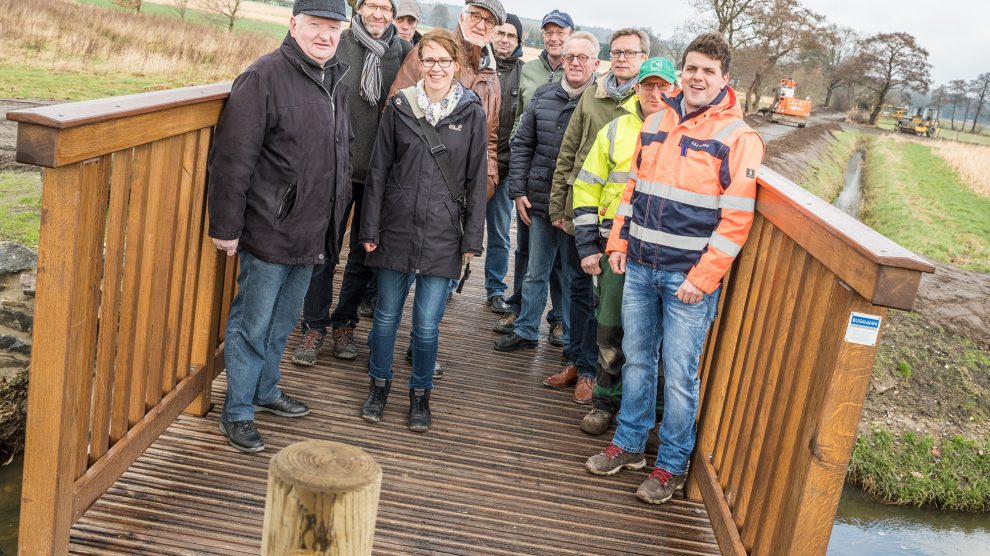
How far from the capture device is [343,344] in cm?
538

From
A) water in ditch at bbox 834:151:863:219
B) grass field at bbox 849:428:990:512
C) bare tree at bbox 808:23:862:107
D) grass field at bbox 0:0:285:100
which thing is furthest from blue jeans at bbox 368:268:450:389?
bare tree at bbox 808:23:862:107

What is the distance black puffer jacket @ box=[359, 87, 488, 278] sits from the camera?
14.1 ft

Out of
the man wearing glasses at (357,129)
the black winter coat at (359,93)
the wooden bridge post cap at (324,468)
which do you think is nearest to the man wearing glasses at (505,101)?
the man wearing glasses at (357,129)

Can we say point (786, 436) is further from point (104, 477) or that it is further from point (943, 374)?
point (943, 374)

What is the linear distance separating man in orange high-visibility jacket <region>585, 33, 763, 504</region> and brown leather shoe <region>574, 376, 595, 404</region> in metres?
0.87

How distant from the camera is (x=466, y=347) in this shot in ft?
19.6

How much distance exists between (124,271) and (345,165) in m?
1.20

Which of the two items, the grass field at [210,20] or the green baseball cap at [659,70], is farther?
the grass field at [210,20]

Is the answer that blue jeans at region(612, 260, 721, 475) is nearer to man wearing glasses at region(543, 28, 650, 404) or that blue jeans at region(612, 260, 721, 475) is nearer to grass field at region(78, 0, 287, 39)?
man wearing glasses at region(543, 28, 650, 404)

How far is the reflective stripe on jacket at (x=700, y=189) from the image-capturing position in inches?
144

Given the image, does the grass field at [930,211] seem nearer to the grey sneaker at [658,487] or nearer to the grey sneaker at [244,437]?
the grey sneaker at [658,487]

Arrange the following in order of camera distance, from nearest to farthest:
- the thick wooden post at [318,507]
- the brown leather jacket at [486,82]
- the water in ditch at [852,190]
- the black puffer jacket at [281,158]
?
1. the thick wooden post at [318,507]
2. the black puffer jacket at [281,158]
3. the brown leather jacket at [486,82]
4. the water in ditch at [852,190]

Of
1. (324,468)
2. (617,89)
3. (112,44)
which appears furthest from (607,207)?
(112,44)

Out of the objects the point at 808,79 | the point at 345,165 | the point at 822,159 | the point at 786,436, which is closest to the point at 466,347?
the point at 345,165
